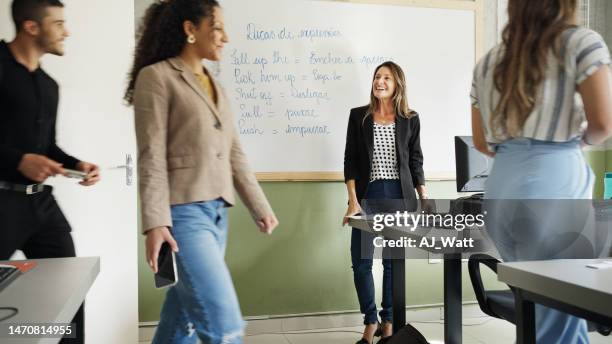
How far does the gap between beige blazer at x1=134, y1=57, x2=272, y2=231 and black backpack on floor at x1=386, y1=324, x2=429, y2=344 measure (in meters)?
0.85

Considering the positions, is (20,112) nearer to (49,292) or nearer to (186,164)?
(186,164)

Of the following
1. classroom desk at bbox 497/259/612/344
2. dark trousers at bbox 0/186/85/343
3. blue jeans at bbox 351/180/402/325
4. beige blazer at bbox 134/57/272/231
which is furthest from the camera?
blue jeans at bbox 351/180/402/325

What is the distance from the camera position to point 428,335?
3125mm

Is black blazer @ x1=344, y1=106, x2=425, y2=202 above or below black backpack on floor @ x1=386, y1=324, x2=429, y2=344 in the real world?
above

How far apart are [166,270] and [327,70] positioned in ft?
7.24

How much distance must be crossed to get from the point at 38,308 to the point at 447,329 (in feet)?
4.99

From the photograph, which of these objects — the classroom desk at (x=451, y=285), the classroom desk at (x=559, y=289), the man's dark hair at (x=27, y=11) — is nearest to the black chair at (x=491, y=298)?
the classroom desk at (x=451, y=285)

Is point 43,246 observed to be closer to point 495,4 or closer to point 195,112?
point 195,112

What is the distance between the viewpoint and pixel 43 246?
60.7 inches

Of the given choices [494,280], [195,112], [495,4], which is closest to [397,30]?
[495,4]

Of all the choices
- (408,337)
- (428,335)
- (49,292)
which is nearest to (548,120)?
(408,337)

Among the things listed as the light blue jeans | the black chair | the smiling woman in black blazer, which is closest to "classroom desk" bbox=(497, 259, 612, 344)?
the light blue jeans

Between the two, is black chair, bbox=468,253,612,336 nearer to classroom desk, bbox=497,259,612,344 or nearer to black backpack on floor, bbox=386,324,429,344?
black backpack on floor, bbox=386,324,429,344

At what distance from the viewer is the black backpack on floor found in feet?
6.14
